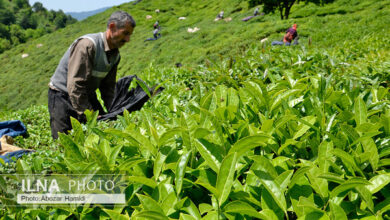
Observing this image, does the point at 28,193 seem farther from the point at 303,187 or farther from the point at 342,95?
the point at 342,95

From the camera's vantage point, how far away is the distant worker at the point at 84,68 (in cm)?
360

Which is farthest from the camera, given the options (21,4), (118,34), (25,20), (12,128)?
(21,4)

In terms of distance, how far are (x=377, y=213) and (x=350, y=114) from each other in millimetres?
555

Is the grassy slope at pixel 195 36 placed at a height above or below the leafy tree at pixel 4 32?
below

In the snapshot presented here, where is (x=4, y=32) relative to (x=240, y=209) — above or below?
above

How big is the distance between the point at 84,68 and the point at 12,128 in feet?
8.85

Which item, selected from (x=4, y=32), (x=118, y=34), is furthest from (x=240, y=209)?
(x=4, y=32)

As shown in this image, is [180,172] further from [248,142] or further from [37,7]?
[37,7]

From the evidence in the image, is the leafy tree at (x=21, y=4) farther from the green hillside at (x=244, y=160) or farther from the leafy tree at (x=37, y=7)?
the green hillside at (x=244, y=160)

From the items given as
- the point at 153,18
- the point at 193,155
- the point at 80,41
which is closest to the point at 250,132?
the point at 193,155

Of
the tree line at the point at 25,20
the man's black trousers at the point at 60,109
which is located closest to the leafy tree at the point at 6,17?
the tree line at the point at 25,20

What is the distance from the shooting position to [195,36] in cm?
1778

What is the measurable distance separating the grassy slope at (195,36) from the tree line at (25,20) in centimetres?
1834

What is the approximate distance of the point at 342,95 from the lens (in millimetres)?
1444
